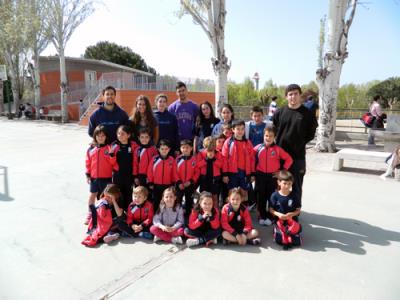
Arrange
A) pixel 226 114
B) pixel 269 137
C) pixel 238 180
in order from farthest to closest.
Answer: pixel 226 114, pixel 238 180, pixel 269 137

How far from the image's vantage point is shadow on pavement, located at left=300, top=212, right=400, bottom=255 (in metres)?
3.68

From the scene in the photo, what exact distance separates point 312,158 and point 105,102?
644cm

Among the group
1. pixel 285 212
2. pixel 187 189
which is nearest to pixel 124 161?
pixel 187 189

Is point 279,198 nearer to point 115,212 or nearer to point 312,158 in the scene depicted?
point 115,212

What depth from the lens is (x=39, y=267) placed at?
10.5ft

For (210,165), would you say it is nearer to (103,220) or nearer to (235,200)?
(235,200)

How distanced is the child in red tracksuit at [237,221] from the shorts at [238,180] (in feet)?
1.79

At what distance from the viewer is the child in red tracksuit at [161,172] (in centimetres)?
423

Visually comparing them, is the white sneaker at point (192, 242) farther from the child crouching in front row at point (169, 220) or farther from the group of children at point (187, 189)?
the child crouching in front row at point (169, 220)

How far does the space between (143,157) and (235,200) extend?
1408 mm

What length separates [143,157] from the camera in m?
4.30

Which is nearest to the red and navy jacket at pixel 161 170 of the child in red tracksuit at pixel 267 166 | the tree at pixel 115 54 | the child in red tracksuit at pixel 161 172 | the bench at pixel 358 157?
the child in red tracksuit at pixel 161 172

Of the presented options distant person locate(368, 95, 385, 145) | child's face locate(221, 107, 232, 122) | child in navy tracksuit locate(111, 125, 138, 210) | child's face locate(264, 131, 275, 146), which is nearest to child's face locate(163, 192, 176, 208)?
child in navy tracksuit locate(111, 125, 138, 210)

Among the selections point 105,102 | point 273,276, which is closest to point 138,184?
point 105,102
